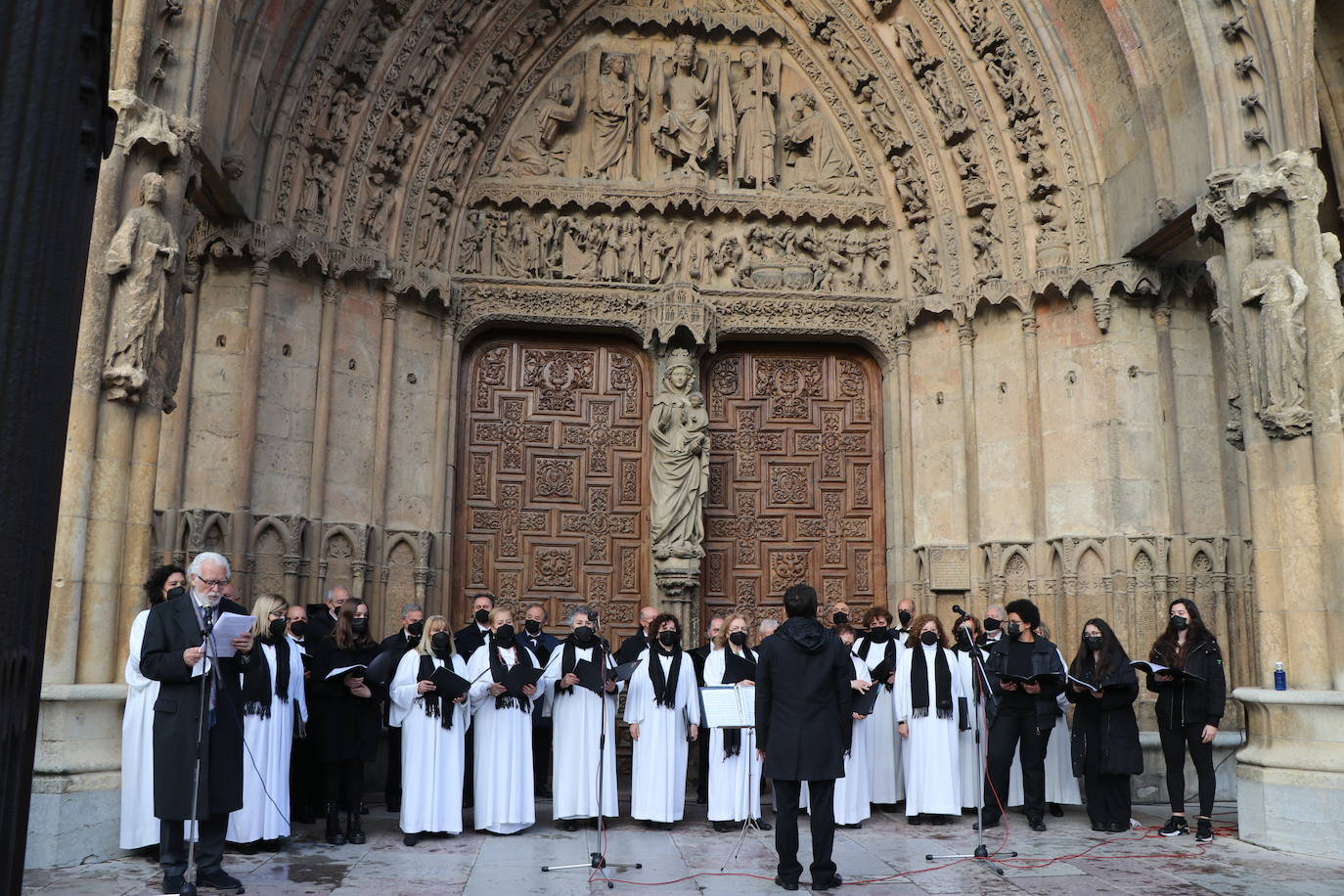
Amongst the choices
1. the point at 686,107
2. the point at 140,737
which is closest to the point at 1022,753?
the point at 140,737

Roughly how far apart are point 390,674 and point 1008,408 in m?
6.62

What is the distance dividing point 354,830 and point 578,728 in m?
1.76

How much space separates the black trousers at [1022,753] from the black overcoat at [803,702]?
2813 mm

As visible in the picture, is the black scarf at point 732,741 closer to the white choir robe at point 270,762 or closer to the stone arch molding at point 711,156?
the white choir robe at point 270,762

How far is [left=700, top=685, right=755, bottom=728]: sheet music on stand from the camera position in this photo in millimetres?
7113

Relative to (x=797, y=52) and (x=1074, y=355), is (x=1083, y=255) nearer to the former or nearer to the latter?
(x=1074, y=355)

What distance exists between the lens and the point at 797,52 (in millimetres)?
12609

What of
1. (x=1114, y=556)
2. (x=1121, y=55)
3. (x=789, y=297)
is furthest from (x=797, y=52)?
(x=1114, y=556)

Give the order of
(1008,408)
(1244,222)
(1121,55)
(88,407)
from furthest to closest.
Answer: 1. (1008,408)
2. (1121,55)
3. (1244,222)
4. (88,407)

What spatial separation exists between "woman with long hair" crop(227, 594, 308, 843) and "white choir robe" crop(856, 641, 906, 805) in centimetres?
456

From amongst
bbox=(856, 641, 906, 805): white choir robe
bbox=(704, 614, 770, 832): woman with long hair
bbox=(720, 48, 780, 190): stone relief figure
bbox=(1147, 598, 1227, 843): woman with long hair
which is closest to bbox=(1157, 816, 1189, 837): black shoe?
bbox=(1147, 598, 1227, 843): woman with long hair

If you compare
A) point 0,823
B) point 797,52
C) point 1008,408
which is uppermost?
point 797,52

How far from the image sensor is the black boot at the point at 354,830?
25.8 ft

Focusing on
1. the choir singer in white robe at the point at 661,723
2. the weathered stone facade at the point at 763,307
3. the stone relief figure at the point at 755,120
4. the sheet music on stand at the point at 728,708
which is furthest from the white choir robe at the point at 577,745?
the stone relief figure at the point at 755,120
